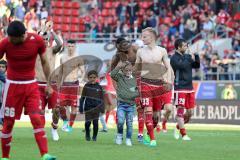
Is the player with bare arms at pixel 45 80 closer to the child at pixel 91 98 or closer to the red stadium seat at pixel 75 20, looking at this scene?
the child at pixel 91 98

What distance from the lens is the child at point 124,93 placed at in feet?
62.1

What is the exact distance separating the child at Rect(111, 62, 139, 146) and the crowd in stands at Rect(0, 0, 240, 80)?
18937 millimetres

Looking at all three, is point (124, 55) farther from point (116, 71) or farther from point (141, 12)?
point (141, 12)

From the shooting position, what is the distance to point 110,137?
874 inches

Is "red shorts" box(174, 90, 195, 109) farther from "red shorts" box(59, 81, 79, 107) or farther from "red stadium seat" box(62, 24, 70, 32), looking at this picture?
"red stadium seat" box(62, 24, 70, 32)

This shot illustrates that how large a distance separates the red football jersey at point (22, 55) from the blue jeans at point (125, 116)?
5.28 metres

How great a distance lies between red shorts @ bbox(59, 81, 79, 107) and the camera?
935 inches

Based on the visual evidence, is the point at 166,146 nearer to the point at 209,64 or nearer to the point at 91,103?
the point at 91,103

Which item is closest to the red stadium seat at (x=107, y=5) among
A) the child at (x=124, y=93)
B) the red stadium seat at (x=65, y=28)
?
the red stadium seat at (x=65, y=28)

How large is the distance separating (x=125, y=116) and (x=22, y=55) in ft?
18.9

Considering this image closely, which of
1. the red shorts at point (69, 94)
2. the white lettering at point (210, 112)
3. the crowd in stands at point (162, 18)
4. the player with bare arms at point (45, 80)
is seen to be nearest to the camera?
the player with bare arms at point (45, 80)

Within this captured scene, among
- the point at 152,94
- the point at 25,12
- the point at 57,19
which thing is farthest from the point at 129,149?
the point at 57,19

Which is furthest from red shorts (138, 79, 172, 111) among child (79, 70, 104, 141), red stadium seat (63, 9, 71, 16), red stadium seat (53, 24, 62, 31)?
red stadium seat (63, 9, 71, 16)

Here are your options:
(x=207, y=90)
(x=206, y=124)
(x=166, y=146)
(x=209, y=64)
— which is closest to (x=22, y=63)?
(x=166, y=146)
